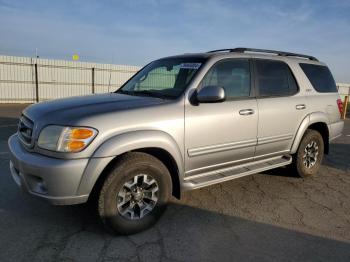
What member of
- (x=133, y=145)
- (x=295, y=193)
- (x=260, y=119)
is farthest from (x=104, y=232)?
(x=295, y=193)

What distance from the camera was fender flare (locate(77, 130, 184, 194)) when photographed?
2795 mm

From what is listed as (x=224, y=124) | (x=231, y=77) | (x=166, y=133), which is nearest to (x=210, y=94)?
(x=224, y=124)

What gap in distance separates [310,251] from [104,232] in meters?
1.99

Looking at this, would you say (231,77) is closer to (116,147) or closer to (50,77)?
(116,147)

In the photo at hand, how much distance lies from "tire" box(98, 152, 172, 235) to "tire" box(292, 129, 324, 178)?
254cm

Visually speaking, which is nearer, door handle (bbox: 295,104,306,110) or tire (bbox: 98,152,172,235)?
Answer: tire (bbox: 98,152,172,235)

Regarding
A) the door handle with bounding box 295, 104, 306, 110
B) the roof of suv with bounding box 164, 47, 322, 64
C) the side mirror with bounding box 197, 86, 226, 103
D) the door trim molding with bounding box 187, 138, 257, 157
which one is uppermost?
the roof of suv with bounding box 164, 47, 322, 64

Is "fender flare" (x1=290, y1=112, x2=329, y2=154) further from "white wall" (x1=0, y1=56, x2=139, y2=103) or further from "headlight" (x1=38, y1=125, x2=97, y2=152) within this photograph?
"white wall" (x1=0, y1=56, x2=139, y2=103)

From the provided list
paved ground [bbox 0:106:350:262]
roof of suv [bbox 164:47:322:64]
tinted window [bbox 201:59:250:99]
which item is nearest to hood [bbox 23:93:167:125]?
tinted window [bbox 201:59:250:99]

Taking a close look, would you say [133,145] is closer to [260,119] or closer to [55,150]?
[55,150]

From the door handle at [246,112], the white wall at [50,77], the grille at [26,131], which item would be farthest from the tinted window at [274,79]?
the white wall at [50,77]

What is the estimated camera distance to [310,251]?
2953 millimetres

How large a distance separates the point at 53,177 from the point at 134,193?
32.2 inches

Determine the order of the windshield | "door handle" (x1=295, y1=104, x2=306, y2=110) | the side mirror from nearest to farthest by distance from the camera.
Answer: the side mirror
the windshield
"door handle" (x1=295, y1=104, x2=306, y2=110)
